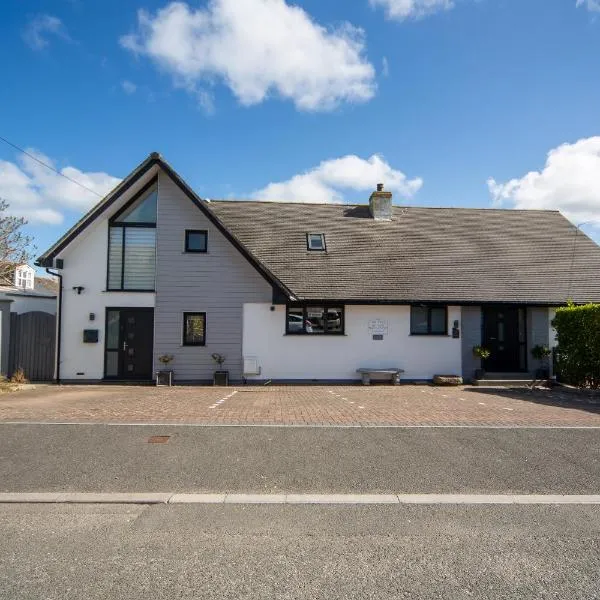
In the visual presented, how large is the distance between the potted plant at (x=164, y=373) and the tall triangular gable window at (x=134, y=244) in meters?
2.27

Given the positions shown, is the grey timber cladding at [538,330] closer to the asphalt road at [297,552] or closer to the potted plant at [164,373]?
the potted plant at [164,373]

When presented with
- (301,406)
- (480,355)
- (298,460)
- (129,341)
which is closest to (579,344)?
(480,355)

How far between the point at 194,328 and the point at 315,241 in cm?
585

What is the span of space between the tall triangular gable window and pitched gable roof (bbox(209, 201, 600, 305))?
264 cm

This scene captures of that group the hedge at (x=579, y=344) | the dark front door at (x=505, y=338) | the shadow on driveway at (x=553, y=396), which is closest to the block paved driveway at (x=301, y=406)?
the shadow on driveway at (x=553, y=396)

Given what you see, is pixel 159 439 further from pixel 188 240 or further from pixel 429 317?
pixel 429 317

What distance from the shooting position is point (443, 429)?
27.8 ft

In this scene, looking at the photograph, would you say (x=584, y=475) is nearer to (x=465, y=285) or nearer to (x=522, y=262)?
(x=465, y=285)

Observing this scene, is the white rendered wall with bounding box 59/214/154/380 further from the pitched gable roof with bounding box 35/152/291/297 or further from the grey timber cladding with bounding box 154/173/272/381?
the grey timber cladding with bounding box 154/173/272/381

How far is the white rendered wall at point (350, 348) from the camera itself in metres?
15.6

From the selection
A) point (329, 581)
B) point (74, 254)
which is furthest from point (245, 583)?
point (74, 254)

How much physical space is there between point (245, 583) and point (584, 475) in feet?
15.7

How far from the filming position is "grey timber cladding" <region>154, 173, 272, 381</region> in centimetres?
1527

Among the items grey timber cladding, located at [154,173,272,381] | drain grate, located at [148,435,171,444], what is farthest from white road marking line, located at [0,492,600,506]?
grey timber cladding, located at [154,173,272,381]
